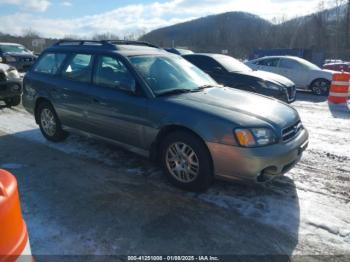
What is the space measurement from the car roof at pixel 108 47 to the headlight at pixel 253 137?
2.06 m

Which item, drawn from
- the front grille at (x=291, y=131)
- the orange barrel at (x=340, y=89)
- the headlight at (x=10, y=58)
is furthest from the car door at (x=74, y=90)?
the headlight at (x=10, y=58)

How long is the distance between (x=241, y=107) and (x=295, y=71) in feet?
32.8

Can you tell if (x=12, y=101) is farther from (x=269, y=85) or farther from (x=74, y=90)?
(x=269, y=85)

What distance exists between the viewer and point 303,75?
12.7 metres

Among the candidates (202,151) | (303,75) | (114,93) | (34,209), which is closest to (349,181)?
(202,151)

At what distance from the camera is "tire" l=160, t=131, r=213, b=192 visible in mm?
3676

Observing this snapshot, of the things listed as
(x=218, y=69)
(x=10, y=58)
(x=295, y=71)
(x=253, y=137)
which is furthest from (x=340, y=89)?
(x=10, y=58)

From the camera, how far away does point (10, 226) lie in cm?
157

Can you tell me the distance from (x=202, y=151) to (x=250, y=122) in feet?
2.02

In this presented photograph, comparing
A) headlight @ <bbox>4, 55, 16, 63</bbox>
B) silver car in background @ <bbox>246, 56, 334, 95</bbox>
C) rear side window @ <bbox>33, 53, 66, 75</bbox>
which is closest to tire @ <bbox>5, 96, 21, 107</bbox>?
rear side window @ <bbox>33, 53, 66, 75</bbox>

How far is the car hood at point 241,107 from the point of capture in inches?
143

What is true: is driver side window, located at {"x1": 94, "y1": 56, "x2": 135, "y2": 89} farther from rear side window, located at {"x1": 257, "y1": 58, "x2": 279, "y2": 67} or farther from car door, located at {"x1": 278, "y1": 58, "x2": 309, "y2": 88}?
rear side window, located at {"x1": 257, "y1": 58, "x2": 279, "y2": 67}

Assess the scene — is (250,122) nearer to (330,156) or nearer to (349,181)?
(349,181)

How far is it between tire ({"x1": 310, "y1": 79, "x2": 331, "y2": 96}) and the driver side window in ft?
33.3
